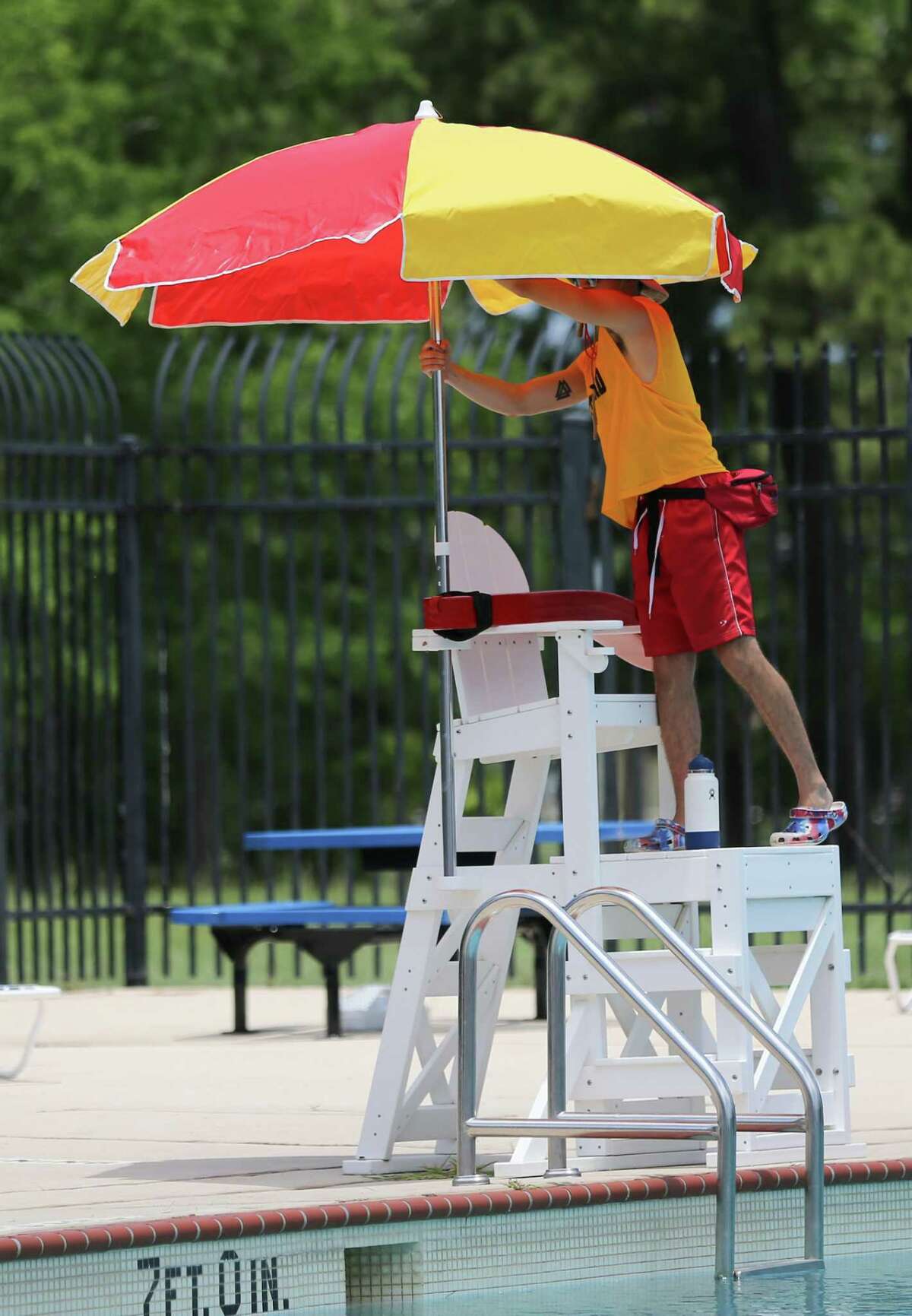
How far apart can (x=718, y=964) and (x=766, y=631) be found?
17683 mm

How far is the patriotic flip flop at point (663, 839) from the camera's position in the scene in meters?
5.14

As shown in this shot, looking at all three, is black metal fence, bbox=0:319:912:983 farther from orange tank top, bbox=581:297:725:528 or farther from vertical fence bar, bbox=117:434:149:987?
orange tank top, bbox=581:297:725:528

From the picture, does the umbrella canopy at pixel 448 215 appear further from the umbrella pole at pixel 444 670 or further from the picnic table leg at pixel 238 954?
the picnic table leg at pixel 238 954

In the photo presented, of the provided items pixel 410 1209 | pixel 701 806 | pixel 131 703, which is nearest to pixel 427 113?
pixel 701 806

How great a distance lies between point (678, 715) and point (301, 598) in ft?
50.4

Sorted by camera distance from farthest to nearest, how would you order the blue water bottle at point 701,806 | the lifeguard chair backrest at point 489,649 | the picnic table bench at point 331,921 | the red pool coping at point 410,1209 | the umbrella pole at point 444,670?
the picnic table bench at point 331,921 < the lifeguard chair backrest at point 489,649 < the umbrella pole at point 444,670 < the blue water bottle at point 701,806 < the red pool coping at point 410,1209

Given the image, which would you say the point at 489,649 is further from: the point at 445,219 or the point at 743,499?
the point at 445,219

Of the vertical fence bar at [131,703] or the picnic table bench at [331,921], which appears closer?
the picnic table bench at [331,921]

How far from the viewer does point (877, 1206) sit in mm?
4598

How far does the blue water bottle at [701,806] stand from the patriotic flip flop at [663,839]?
11cm

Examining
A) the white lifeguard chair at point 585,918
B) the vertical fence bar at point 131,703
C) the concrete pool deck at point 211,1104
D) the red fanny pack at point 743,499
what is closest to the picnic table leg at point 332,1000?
the concrete pool deck at point 211,1104

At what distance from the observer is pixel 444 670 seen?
16.8 ft

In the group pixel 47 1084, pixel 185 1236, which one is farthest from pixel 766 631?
pixel 185 1236

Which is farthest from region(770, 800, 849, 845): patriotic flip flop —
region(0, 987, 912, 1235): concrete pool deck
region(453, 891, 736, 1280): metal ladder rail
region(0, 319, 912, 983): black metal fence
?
region(0, 319, 912, 983): black metal fence
